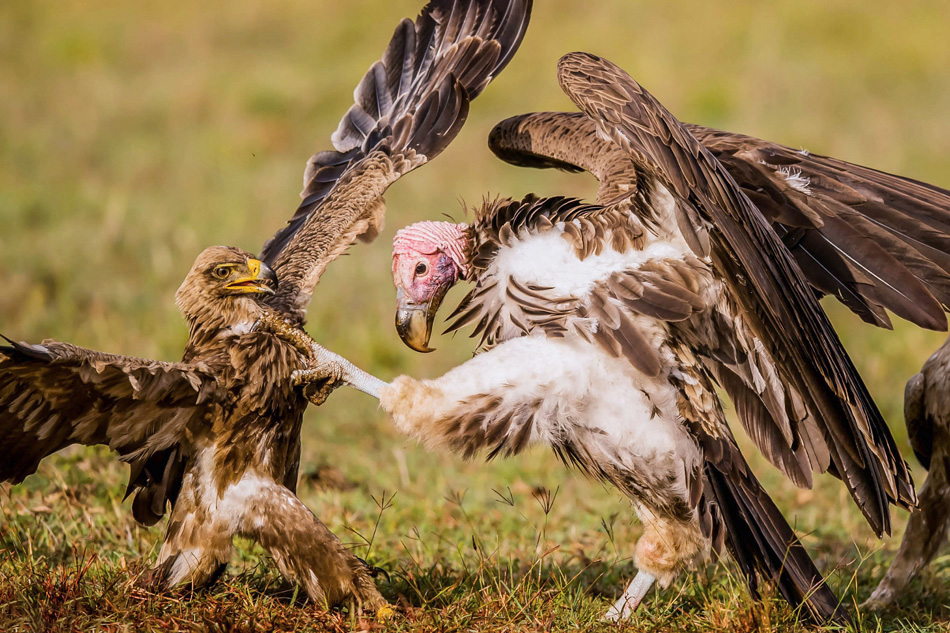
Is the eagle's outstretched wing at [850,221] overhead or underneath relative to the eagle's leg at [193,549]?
overhead

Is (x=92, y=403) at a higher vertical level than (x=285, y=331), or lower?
lower

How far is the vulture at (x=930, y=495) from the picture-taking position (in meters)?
3.82

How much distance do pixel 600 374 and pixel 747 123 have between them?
25.6ft

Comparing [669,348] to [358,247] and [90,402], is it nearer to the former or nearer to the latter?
[90,402]

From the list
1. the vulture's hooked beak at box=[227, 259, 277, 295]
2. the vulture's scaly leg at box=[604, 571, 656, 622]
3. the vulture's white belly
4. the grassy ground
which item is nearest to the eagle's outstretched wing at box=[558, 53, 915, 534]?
the vulture's white belly

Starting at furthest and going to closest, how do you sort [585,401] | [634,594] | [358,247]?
Result: [358,247]
[634,594]
[585,401]

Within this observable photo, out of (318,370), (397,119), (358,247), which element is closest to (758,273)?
(318,370)

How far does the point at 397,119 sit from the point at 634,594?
2.17 meters

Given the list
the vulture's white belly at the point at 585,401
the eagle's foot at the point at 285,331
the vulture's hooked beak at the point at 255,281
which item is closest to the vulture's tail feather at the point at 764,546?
the vulture's white belly at the point at 585,401

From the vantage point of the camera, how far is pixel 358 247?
8.52 metres

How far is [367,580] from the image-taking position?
331cm

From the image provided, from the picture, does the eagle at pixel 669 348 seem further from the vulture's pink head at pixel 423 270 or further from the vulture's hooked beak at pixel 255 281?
the vulture's hooked beak at pixel 255 281

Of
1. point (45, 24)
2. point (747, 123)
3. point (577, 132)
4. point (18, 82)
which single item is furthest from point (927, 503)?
point (45, 24)

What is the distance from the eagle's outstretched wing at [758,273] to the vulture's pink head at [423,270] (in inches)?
29.7
